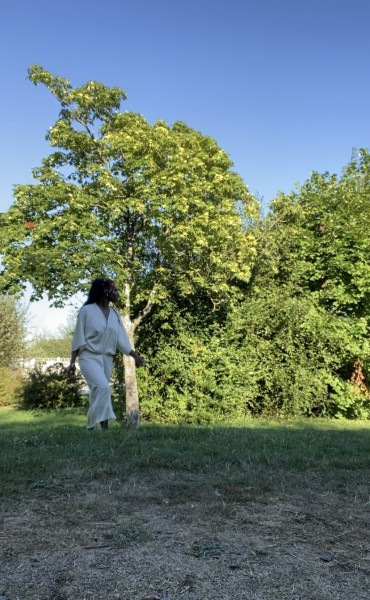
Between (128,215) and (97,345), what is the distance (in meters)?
6.98

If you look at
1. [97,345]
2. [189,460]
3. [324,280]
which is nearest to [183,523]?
[189,460]

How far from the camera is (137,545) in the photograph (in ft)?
8.96

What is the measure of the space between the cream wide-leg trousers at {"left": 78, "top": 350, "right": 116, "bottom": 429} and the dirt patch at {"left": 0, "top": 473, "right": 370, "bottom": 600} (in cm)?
224

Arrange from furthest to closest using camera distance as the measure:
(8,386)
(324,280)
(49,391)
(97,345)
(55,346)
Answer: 1. (55,346)
2. (8,386)
3. (49,391)
4. (324,280)
5. (97,345)

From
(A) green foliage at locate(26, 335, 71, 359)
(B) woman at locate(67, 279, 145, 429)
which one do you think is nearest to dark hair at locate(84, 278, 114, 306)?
(B) woman at locate(67, 279, 145, 429)

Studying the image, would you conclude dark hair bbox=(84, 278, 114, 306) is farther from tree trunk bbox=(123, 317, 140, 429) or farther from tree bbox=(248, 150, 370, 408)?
tree bbox=(248, 150, 370, 408)

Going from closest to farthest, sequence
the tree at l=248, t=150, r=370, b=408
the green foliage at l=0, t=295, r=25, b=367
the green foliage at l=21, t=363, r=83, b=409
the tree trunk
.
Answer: the tree trunk, the tree at l=248, t=150, r=370, b=408, the green foliage at l=21, t=363, r=83, b=409, the green foliage at l=0, t=295, r=25, b=367

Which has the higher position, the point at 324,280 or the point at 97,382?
the point at 324,280

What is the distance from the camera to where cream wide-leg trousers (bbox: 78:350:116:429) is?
594cm

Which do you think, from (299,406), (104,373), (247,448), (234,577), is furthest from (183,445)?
(299,406)

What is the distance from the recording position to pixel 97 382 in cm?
591

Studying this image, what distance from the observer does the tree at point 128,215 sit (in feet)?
36.3

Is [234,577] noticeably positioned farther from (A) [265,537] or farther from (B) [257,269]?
(B) [257,269]

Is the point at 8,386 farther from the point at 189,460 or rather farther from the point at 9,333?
the point at 189,460
